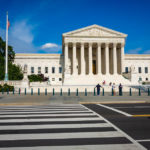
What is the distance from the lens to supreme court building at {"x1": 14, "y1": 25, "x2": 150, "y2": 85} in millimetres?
53031

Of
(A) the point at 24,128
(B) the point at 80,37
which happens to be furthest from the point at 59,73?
(A) the point at 24,128

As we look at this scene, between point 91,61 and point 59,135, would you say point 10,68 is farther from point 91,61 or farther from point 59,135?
point 59,135

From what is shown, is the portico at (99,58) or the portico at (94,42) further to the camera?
the portico at (99,58)

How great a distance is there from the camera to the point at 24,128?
6.13m

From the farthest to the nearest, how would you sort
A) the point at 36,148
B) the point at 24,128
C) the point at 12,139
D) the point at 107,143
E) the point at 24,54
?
1. the point at 24,54
2. the point at 24,128
3. the point at 12,139
4. the point at 107,143
5. the point at 36,148

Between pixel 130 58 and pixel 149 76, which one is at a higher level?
pixel 130 58

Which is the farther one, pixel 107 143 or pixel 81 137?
pixel 81 137

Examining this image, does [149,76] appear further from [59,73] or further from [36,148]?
[36,148]

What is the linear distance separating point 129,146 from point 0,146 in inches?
135

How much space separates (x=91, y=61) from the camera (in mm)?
59750

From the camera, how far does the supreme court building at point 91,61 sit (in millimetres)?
53031

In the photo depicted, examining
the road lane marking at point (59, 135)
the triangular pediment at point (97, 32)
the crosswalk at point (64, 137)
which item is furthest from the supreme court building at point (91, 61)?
the road lane marking at point (59, 135)

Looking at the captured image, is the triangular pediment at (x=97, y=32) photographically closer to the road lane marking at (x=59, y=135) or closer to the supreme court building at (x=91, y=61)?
the supreme court building at (x=91, y=61)

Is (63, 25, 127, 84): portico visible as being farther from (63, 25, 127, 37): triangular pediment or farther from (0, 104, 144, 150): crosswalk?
(0, 104, 144, 150): crosswalk
